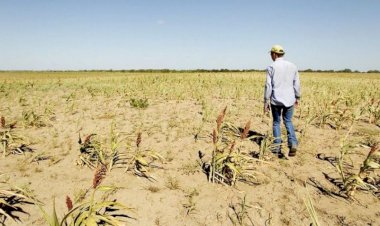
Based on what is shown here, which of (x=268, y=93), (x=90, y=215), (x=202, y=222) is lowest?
(x=202, y=222)

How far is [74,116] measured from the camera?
8078 mm

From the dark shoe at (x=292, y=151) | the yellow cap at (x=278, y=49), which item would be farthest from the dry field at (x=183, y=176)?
the yellow cap at (x=278, y=49)

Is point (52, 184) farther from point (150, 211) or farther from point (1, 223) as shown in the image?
point (150, 211)

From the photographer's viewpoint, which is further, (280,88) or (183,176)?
(280,88)

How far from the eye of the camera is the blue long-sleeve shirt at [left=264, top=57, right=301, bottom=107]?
5341 mm

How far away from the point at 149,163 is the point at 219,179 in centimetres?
121

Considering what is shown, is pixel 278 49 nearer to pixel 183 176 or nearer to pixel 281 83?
pixel 281 83

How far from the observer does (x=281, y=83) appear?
213 inches

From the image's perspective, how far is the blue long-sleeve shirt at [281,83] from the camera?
210 inches

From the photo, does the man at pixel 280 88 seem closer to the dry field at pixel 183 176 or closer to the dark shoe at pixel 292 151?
the dark shoe at pixel 292 151

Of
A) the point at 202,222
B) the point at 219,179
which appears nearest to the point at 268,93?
the point at 219,179

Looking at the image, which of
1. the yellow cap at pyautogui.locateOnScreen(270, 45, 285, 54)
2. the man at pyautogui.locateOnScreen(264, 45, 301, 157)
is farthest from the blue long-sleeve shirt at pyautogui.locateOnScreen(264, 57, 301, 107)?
the yellow cap at pyautogui.locateOnScreen(270, 45, 285, 54)

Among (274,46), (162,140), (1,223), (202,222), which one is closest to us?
(1,223)

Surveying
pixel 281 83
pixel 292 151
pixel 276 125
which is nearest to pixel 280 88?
pixel 281 83
